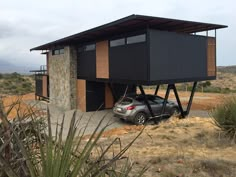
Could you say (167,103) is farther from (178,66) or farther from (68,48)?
(68,48)

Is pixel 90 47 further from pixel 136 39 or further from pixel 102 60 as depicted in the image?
pixel 136 39

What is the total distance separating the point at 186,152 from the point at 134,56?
930cm

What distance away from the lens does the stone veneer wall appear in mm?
25469

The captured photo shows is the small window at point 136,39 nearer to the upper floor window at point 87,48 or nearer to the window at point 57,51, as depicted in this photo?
the upper floor window at point 87,48

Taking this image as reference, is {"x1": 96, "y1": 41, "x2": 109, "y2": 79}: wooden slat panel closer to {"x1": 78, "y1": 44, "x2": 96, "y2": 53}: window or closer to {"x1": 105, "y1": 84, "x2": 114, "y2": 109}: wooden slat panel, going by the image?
{"x1": 78, "y1": 44, "x2": 96, "y2": 53}: window

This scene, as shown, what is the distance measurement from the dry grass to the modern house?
3769 millimetres

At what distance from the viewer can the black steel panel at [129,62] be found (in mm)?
16316

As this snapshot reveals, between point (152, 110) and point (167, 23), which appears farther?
point (152, 110)

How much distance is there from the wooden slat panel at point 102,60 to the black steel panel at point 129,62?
0.66 meters

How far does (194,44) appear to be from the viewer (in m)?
18.9

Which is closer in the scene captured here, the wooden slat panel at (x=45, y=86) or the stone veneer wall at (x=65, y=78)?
the stone veneer wall at (x=65, y=78)

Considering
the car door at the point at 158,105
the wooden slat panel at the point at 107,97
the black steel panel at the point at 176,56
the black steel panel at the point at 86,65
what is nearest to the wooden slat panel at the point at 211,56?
the black steel panel at the point at 176,56

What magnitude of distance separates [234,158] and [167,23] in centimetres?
1071

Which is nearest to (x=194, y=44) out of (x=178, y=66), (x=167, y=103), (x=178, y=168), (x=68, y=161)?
(x=178, y=66)
